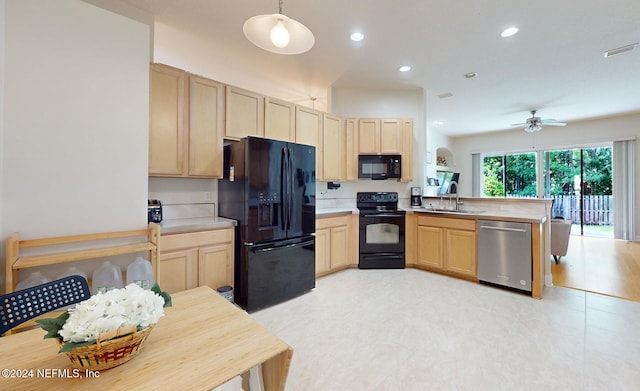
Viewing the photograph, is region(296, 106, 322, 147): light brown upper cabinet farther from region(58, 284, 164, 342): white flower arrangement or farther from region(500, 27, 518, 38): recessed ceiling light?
region(58, 284, 164, 342): white flower arrangement

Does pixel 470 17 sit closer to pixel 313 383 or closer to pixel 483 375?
pixel 483 375

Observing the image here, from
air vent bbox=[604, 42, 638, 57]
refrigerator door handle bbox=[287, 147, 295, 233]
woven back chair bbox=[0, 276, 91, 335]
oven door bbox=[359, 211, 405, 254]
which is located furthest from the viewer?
oven door bbox=[359, 211, 405, 254]

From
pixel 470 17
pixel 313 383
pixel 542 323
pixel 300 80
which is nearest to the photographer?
pixel 313 383

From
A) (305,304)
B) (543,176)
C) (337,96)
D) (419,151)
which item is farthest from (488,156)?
(305,304)

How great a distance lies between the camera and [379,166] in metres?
4.26

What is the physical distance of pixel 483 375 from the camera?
5.71 ft

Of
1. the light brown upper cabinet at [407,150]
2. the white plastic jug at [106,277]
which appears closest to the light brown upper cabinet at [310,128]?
the light brown upper cabinet at [407,150]

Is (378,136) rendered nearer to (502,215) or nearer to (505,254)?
(502,215)

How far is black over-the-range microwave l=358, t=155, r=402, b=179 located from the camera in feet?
13.8

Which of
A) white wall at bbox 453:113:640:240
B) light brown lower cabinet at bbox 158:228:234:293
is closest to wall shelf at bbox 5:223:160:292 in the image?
light brown lower cabinet at bbox 158:228:234:293

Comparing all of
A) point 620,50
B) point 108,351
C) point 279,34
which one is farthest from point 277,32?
point 620,50

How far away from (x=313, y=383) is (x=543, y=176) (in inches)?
330

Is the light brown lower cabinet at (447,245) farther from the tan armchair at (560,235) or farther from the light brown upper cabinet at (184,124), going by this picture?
the light brown upper cabinet at (184,124)

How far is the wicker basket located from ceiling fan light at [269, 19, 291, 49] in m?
1.58
